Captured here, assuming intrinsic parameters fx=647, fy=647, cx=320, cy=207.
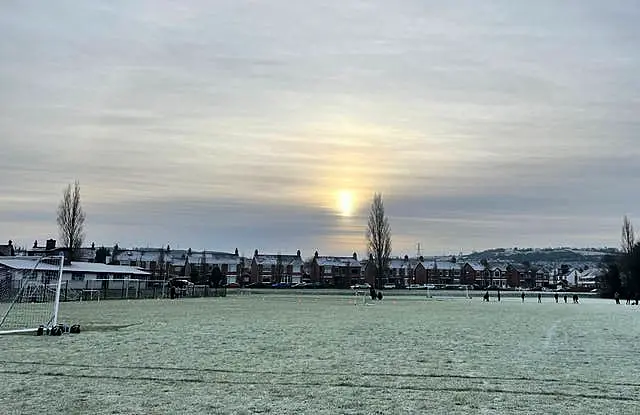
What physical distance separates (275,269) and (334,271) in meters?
16.6

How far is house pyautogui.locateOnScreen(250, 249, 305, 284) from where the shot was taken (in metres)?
179

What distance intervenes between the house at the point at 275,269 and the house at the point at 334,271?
5264 millimetres

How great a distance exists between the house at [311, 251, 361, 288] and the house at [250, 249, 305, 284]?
526 cm

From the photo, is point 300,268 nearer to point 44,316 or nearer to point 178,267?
point 178,267

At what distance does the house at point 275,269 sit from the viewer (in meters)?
179

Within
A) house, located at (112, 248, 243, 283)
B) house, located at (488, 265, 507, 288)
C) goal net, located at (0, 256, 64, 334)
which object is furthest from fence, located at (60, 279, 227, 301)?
house, located at (488, 265, 507, 288)

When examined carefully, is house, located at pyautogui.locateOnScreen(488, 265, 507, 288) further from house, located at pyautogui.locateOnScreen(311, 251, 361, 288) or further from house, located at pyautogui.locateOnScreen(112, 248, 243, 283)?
house, located at pyautogui.locateOnScreen(112, 248, 243, 283)

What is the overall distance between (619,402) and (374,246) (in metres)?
109

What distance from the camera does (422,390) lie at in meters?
11.8

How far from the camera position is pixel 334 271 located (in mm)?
180125

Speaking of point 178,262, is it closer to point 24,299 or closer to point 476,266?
point 476,266

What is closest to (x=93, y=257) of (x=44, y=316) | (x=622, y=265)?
(x=622, y=265)

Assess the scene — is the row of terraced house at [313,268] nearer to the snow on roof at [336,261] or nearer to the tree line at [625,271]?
the snow on roof at [336,261]

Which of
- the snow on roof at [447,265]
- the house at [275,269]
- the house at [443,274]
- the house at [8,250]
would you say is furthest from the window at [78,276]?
the snow on roof at [447,265]
